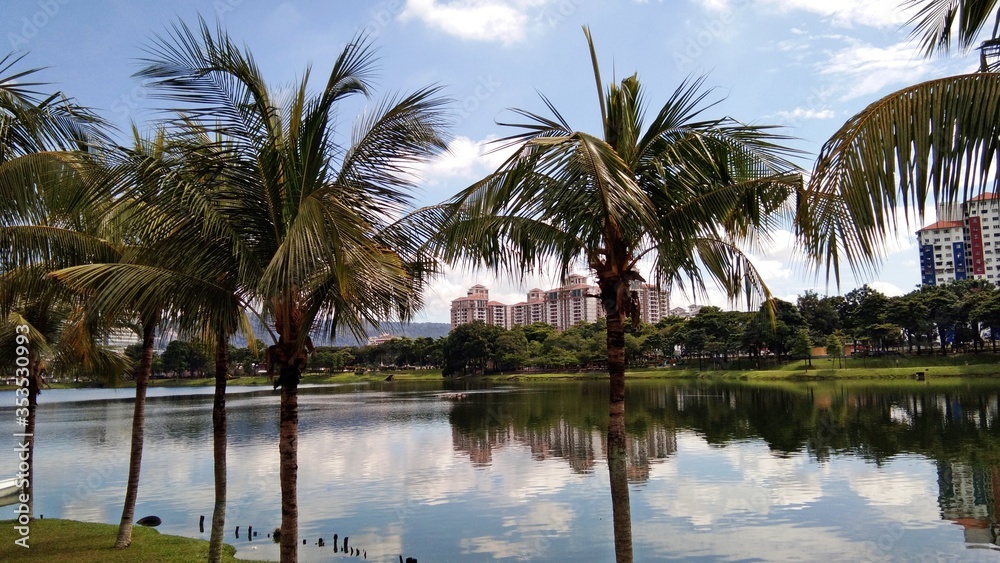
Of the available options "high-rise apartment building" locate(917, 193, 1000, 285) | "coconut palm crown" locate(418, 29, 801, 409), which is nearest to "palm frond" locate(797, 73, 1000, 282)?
"coconut palm crown" locate(418, 29, 801, 409)

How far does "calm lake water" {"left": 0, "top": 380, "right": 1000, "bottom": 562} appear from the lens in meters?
16.8

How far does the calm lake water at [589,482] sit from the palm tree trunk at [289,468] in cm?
835

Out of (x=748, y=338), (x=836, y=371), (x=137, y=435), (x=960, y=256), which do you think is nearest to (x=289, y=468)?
(x=137, y=435)

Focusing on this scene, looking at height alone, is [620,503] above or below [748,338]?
below

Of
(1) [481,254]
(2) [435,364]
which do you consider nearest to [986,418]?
(1) [481,254]

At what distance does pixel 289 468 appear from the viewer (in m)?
8.30

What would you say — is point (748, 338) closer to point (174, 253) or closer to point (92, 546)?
point (92, 546)

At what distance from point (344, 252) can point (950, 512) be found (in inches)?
737

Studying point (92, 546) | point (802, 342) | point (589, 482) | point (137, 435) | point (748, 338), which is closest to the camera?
point (137, 435)

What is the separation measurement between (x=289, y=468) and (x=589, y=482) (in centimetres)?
1717

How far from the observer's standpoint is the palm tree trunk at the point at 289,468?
8.09 meters

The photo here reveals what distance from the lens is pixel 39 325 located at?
43.4ft

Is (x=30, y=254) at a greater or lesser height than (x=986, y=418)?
greater

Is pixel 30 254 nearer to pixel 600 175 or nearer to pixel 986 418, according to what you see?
pixel 600 175
